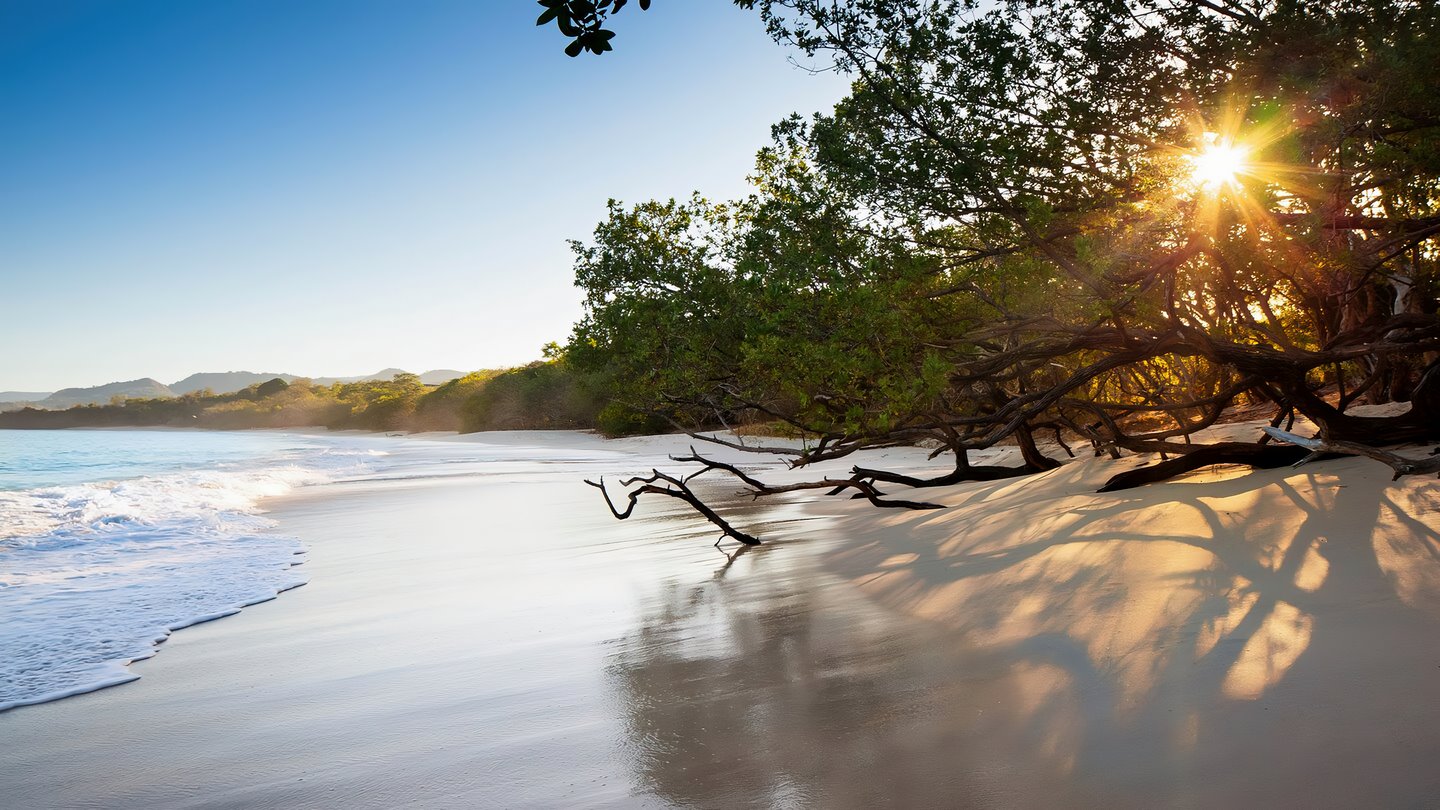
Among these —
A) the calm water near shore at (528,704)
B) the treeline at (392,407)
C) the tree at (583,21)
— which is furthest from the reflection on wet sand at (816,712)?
the treeline at (392,407)

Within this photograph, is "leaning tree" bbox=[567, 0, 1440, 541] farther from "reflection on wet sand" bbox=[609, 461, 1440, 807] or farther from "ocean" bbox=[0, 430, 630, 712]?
"ocean" bbox=[0, 430, 630, 712]

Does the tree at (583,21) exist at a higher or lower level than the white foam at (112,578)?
higher

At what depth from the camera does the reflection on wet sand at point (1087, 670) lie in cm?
274

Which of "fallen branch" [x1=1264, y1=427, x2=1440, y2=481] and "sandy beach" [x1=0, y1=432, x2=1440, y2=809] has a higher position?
"fallen branch" [x1=1264, y1=427, x2=1440, y2=481]

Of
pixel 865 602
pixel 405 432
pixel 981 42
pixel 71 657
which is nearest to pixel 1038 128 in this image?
pixel 981 42

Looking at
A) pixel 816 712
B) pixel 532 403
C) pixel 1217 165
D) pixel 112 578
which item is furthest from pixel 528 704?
pixel 532 403

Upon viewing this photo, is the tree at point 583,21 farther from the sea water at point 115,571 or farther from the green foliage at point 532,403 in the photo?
the green foliage at point 532,403

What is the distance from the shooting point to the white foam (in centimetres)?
534

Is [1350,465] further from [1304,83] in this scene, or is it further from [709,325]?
[709,325]

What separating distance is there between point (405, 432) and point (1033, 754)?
233 ft

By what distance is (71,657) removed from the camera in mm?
5430

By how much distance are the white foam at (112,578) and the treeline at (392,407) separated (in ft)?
16.1

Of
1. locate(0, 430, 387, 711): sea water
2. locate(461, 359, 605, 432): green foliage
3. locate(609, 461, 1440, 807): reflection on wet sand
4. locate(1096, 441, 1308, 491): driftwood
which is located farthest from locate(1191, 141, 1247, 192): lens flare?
locate(461, 359, 605, 432): green foliage

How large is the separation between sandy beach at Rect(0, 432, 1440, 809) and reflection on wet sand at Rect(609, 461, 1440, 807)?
2 centimetres
